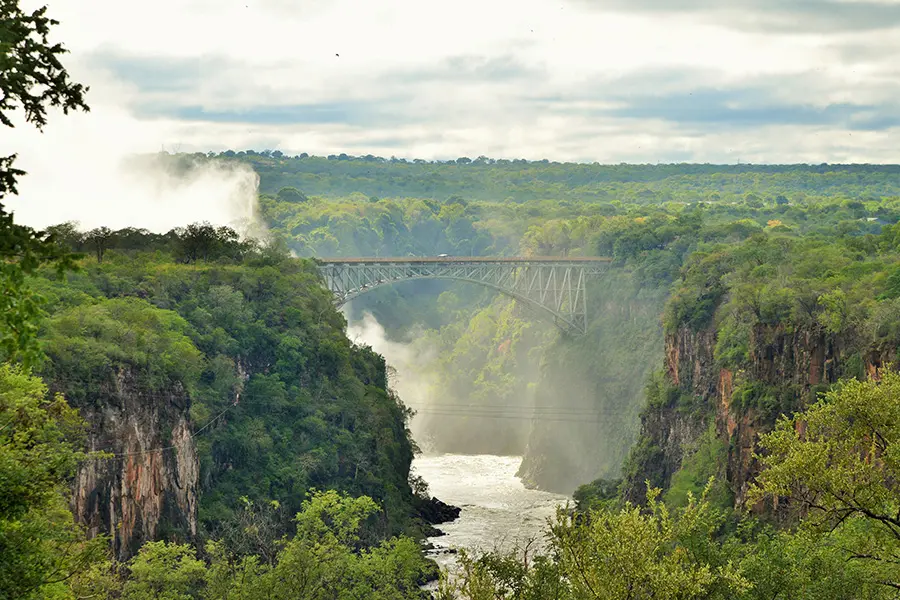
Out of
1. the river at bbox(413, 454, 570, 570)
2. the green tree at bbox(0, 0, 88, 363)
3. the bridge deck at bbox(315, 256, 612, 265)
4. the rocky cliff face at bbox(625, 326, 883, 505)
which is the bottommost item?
the river at bbox(413, 454, 570, 570)

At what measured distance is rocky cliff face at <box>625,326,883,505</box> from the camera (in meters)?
66.1

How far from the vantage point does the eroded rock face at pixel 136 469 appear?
165ft

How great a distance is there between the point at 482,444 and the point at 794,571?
106317 mm

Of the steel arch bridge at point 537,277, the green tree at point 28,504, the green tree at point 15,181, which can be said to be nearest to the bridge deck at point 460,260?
the steel arch bridge at point 537,277

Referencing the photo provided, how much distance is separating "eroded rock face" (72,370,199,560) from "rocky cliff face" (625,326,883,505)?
2254 centimetres

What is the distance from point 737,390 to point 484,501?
3566 centimetres

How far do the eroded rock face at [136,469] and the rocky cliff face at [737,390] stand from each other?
74.0ft

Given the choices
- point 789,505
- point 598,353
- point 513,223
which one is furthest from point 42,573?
point 513,223

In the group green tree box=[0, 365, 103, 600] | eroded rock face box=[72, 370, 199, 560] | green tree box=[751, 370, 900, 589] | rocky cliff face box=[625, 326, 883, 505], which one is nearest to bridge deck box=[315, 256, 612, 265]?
rocky cliff face box=[625, 326, 883, 505]

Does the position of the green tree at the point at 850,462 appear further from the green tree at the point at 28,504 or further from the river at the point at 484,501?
the river at the point at 484,501

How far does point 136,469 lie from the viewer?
5362 centimetres

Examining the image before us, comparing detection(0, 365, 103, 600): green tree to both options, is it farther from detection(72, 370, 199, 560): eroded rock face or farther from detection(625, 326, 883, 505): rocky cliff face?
detection(625, 326, 883, 505): rocky cliff face

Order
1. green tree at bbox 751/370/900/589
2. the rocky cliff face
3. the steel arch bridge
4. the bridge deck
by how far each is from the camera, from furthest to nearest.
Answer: the steel arch bridge, the bridge deck, the rocky cliff face, green tree at bbox 751/370/900/589

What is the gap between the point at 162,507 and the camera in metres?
56.4
